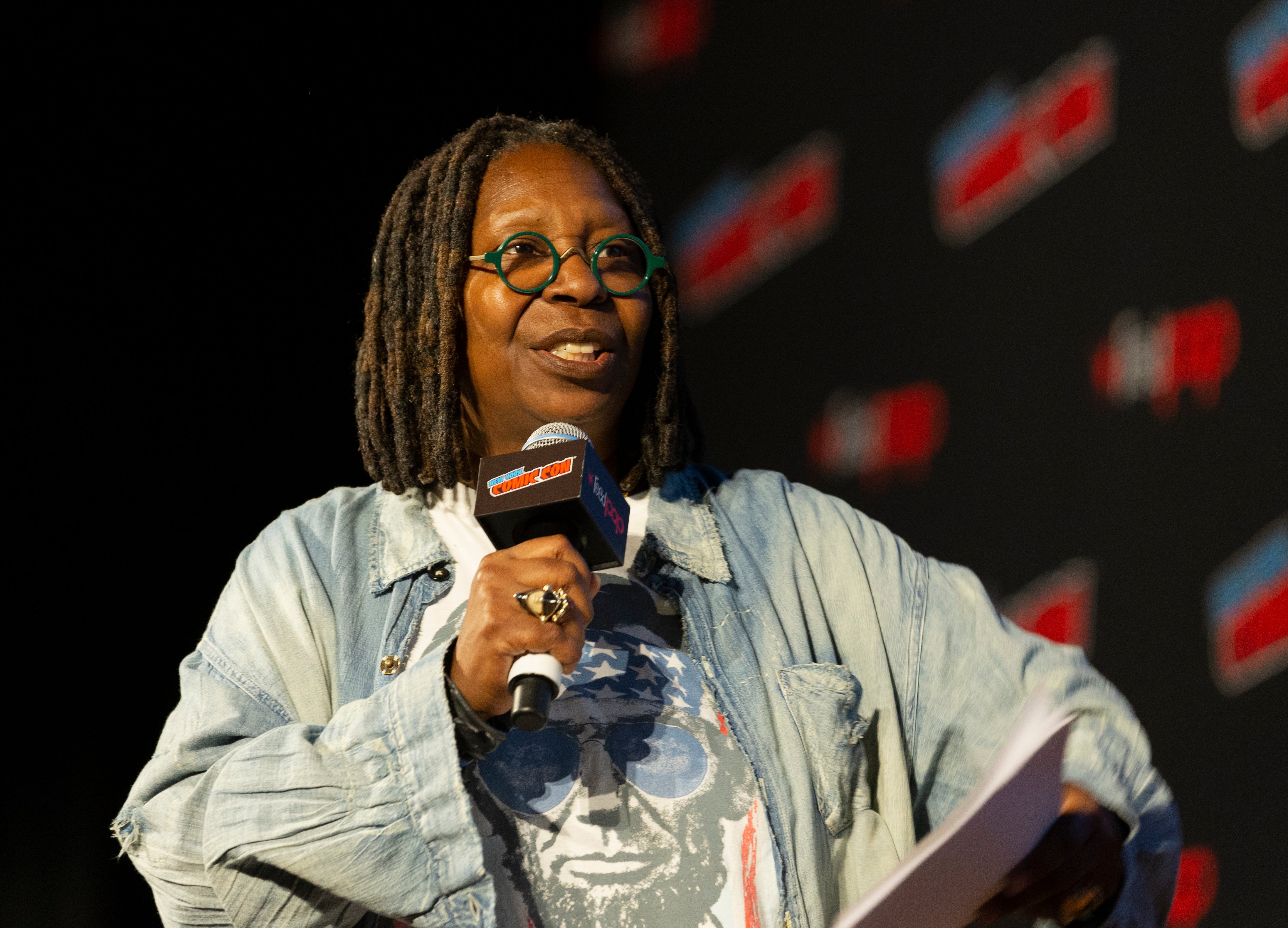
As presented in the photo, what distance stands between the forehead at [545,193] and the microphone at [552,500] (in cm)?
38

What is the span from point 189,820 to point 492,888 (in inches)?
10.3

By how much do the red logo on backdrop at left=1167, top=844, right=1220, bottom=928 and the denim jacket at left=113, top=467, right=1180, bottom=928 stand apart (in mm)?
1274

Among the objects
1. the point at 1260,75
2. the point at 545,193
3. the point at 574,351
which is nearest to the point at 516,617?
the point at 574,351

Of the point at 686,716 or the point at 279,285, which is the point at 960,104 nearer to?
the point at 279,285

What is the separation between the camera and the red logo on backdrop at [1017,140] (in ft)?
8.52

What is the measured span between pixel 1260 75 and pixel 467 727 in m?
2.10

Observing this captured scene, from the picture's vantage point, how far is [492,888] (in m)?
1.04

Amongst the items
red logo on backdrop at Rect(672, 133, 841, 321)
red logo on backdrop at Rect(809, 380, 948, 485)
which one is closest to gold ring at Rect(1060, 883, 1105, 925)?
red logo on backdrop at Rect(809, 380, 948, 485)

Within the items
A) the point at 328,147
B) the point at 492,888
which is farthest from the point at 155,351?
the point at 492,888

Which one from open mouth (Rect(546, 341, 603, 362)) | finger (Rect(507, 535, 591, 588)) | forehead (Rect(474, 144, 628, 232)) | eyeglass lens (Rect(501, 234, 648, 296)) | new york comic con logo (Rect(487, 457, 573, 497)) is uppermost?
forehead (Rect(474, 144, 628, 232))

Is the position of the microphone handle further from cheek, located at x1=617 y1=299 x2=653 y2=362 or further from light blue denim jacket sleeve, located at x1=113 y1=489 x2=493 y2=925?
cheek, located at x1=617 y1=299 x2=653 y2=362

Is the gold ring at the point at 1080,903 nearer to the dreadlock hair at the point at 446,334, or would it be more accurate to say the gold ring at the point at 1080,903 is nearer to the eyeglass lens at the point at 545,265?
the dreadlock hair at the point at 446,334

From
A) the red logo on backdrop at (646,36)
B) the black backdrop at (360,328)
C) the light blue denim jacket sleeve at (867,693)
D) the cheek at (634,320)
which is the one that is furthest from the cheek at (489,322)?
the red logo on backdrop at (646,36)

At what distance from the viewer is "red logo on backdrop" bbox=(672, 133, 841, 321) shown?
300 centimetres
